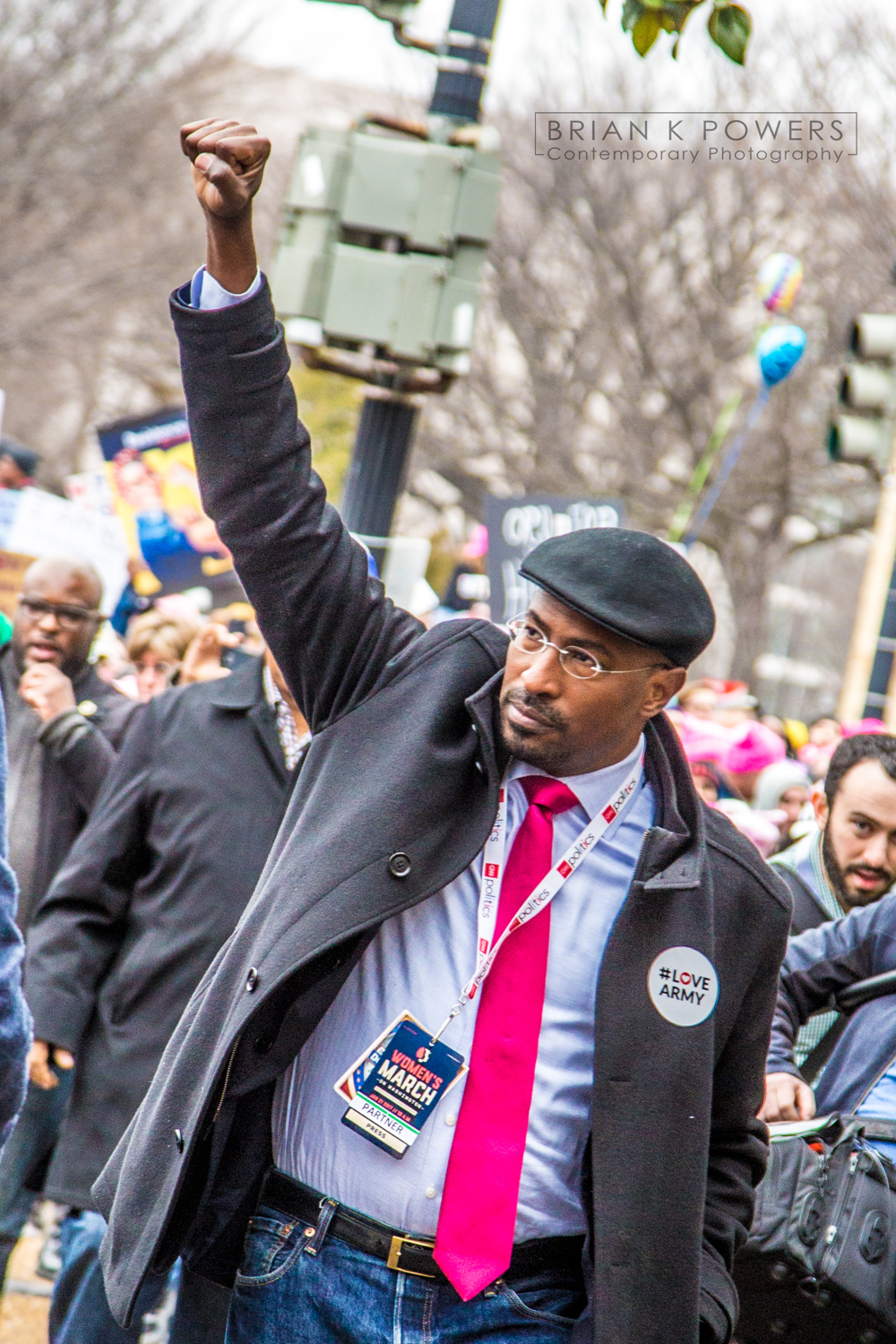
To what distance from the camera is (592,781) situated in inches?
111

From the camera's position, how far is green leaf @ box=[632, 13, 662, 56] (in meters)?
3.57

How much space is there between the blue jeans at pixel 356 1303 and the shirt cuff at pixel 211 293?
4.83 feet

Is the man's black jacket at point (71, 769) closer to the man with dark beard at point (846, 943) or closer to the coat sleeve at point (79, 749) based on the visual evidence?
the coat sleeve at point (79, 749)

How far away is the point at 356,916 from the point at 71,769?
2.77 metres

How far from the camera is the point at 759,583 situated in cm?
2559

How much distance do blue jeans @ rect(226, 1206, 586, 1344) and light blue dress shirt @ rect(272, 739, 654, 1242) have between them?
0.08 m

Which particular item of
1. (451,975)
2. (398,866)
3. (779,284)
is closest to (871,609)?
(779,284)

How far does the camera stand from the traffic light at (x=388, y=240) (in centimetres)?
634

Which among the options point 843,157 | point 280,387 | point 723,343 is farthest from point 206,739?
point 723,343

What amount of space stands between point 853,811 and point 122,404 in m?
26.1

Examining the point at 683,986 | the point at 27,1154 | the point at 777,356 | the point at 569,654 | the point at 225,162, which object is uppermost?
the point at 225,162

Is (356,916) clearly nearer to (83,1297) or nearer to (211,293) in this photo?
(211,293)

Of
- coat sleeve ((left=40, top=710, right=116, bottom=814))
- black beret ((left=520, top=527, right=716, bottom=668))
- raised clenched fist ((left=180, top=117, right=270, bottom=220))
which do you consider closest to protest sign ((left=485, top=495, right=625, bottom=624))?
coat sleeve ((left=40, top=710, right=116, bottom=814))

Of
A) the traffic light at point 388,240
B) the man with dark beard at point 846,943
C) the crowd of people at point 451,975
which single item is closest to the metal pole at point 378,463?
the traffic light at point 388,240
